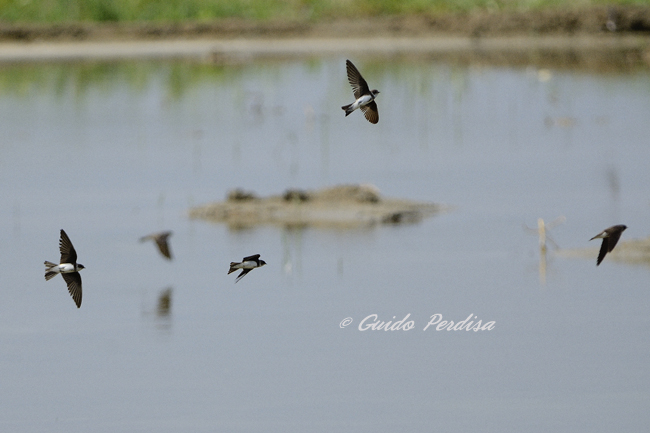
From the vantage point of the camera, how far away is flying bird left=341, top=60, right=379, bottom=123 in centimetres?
557

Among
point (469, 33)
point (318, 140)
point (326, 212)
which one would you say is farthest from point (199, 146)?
point (469, 33)

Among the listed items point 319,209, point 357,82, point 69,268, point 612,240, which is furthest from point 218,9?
point 357,82

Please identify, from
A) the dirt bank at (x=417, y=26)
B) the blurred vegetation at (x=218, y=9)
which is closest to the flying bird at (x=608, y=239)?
the dirt bank at (x=417, y=26)

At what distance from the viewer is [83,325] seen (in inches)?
356

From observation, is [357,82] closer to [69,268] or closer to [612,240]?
[69,268]

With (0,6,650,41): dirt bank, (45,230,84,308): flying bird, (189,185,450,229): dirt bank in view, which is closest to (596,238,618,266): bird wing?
(45,230,84,308): flying bird

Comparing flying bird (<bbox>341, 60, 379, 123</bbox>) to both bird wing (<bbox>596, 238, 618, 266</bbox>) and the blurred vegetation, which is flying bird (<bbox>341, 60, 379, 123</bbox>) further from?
the blurred vegetation

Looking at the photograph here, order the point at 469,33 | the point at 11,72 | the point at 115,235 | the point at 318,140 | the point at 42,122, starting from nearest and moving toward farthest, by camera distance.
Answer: the point at 115,235 → the point at 318,140 → the point at 42,122 → the point at 11,72 → the point at 469,33

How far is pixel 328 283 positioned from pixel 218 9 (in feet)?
73.7

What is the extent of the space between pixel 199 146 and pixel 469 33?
13262 mm

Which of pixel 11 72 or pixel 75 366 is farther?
pixel 11 72

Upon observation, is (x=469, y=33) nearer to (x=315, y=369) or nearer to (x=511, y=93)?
(x=511, y=93)

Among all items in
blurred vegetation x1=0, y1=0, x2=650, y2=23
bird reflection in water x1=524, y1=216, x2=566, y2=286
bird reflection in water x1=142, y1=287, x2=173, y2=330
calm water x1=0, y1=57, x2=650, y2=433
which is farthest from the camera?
blurred vegetation x1=0, y1=0, x2=650, y2=23

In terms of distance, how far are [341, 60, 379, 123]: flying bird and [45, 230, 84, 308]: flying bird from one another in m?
1.25
